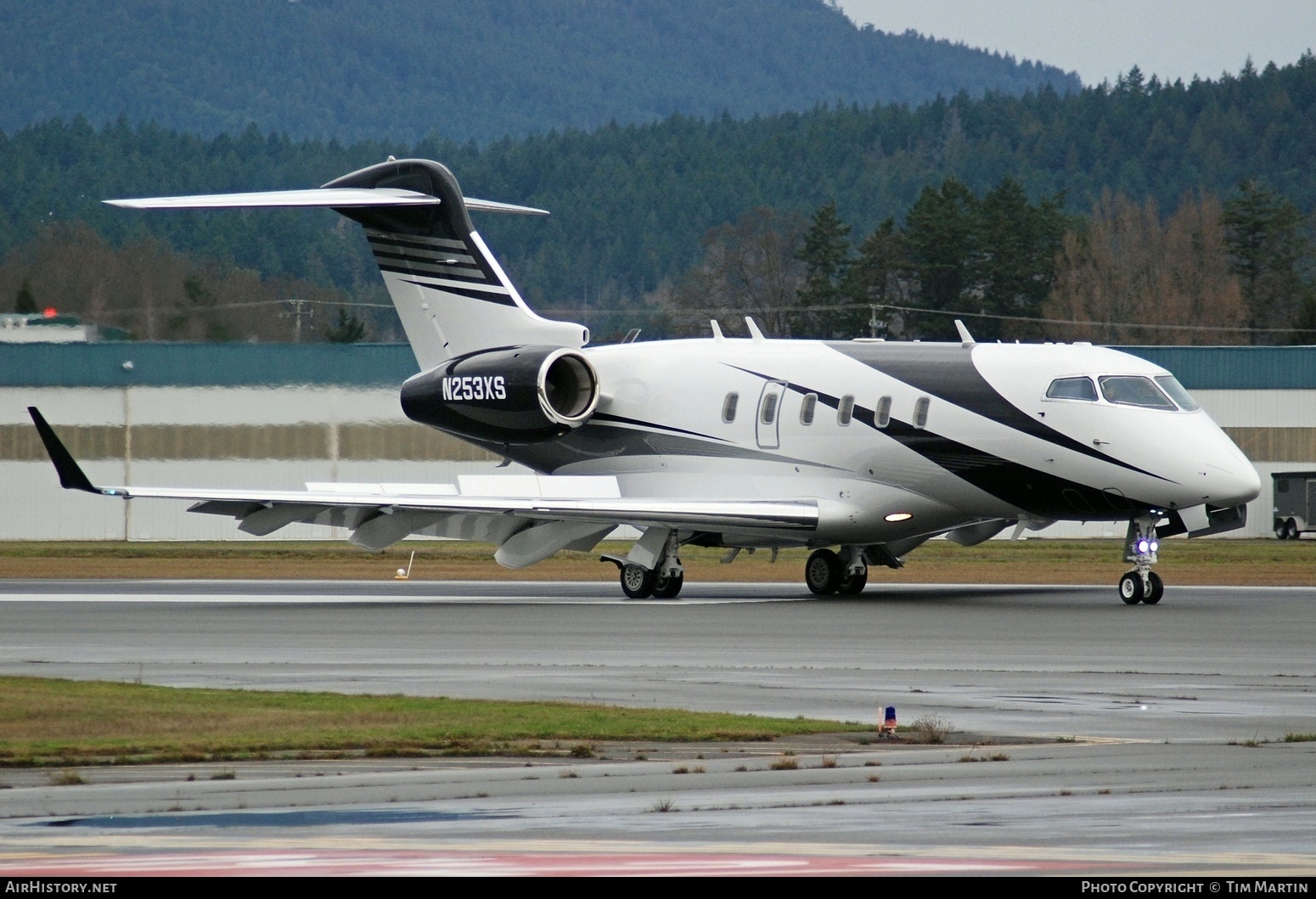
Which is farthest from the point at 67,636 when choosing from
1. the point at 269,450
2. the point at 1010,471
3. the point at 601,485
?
the point at 269,450

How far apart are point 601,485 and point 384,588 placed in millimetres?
5368

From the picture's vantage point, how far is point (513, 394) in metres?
31.0

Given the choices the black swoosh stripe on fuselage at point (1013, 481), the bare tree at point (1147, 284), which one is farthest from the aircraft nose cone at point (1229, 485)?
the bare tree at point (1147, 284)

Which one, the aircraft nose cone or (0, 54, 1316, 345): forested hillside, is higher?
(0, 54, 1316, 345): forested hillside

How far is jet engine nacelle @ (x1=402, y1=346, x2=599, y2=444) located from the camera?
101 ft

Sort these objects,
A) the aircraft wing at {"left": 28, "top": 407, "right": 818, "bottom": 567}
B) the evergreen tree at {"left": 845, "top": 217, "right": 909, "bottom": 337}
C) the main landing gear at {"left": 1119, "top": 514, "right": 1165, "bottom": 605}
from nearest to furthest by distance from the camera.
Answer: the main landing gear at {"left": 1119, "top": 514, "right": 1165, "bottom": 605} → the aircraft wing at {"left": 28, "top": 407, "right": 818, "bottom": 567} → the evergreen tree at {"left": 845, "top": 217, "right": 909, "bottom": 337}

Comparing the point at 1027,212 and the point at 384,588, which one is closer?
the point at 384,588

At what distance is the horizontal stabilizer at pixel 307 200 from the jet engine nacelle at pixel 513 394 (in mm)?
3027

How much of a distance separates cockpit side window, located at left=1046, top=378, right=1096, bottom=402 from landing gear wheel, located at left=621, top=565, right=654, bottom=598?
276 inches

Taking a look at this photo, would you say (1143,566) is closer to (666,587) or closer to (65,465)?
(666,587)

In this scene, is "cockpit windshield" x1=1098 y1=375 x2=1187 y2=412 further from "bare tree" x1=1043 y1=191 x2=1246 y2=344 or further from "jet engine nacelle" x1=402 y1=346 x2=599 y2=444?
"bare tree" x1=1043 y1=191 x2=1246 y2=344

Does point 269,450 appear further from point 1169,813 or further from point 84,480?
point 1169,813

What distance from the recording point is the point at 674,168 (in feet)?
638

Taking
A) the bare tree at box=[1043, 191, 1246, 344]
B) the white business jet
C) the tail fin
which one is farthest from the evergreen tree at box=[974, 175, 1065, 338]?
the white business jet
